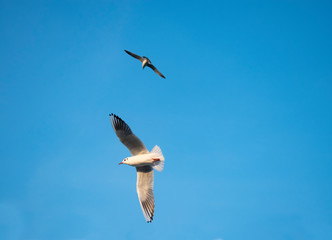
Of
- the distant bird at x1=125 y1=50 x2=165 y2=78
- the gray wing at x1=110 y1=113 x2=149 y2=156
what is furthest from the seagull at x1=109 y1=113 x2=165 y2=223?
the distant bird at x1=125 y1=50 x2=165 y2=78

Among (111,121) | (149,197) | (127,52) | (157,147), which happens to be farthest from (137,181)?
(127,52)

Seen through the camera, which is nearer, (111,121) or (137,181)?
(111,121)

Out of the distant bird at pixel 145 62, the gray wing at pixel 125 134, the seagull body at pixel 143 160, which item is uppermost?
the distant bird at pixel 145 62

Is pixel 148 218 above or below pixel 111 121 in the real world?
below

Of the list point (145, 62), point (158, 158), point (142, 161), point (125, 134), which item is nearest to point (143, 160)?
point (142, 161)

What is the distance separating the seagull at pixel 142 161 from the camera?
1257 cm

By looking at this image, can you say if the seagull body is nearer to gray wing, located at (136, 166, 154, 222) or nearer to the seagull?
the seagull

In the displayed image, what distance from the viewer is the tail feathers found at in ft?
41.8

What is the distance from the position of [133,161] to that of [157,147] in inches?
41.8

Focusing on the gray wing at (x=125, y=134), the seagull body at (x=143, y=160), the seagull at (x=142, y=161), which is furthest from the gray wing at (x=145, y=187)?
the gray wing at (x=125, y=134)

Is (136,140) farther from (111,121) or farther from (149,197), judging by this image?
(149,197)

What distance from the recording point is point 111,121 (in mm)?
12578

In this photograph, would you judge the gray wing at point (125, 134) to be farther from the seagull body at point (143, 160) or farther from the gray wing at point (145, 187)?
the gray wing at point (145, 187)

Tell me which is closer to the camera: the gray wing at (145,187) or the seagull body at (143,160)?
the seagull body at (143,160)
